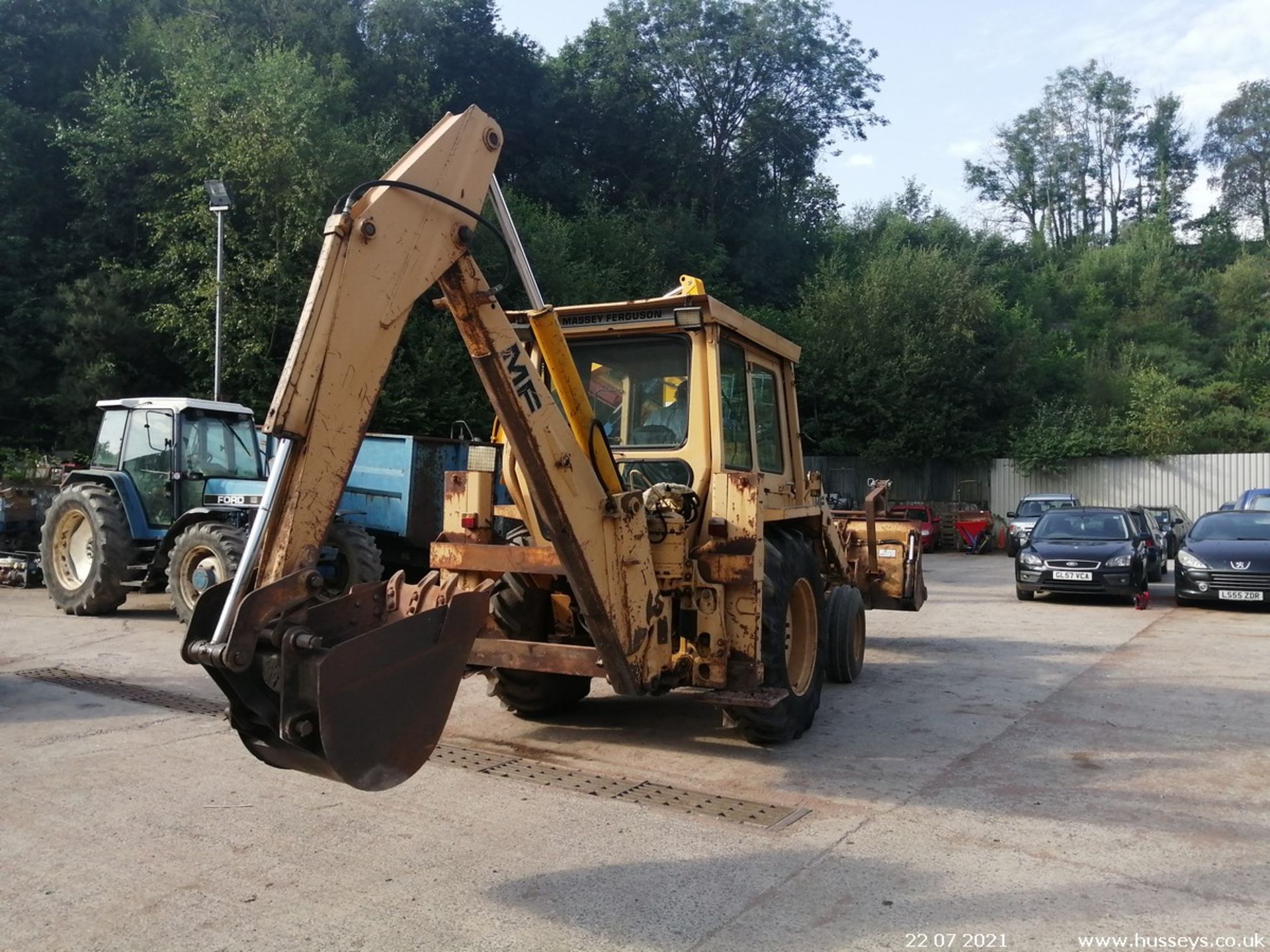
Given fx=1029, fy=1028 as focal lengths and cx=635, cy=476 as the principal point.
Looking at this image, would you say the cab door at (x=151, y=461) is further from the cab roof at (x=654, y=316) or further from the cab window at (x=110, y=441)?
the cab roof at (x=654, y=316)

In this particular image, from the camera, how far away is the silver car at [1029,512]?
24.5 m

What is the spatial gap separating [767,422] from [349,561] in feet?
19.3

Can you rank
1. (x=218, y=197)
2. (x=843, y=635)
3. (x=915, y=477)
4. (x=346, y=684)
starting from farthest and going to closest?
1. (x=915, y=477)
2. (x=218, y=197)
3. (x=843, y=635)
4. (x=346, y=684)

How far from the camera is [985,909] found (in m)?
4.14

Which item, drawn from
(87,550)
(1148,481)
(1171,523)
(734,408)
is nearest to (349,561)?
(87,550)

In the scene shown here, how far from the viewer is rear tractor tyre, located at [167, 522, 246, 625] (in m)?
10.9

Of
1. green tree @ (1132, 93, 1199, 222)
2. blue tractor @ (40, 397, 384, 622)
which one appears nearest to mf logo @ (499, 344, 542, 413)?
blue tractor @ (40, 397, 384, 622)

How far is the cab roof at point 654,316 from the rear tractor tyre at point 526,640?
4.49ft

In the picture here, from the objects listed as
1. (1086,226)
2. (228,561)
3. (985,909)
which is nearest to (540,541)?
(985,909)

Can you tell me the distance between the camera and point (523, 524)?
6.63m

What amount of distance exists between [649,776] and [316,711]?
2.73 meters

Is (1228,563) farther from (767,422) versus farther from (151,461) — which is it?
(151,461)

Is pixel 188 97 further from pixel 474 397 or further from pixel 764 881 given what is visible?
pixel 764 881

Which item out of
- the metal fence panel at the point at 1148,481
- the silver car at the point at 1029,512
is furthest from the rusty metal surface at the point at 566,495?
the metal fence panel at the point at 1148,481
